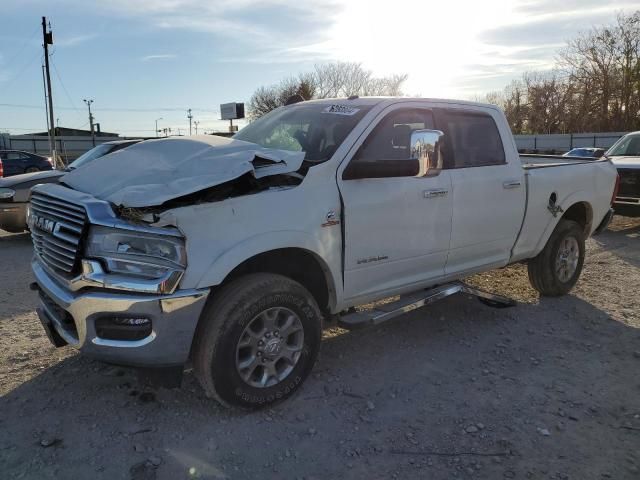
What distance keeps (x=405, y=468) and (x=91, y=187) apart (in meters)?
2.52

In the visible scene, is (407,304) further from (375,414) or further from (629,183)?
(629,183)

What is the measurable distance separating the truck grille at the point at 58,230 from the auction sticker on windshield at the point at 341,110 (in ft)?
6.82

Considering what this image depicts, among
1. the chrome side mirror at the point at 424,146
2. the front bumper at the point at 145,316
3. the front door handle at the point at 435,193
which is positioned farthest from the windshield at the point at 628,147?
the front bumper at the point at 145,316

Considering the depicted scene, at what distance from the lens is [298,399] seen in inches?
144

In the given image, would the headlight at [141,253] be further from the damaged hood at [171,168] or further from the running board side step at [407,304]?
the running board side step at [407,304]

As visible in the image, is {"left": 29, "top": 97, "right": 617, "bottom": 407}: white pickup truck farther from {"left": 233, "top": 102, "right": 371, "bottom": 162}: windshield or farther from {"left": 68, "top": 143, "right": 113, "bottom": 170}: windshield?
{"left": 68, "top": 143, "right": 113, "bottom": 170}: windshield

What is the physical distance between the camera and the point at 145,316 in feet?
9.66

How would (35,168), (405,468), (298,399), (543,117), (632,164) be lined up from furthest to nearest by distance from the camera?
(543,117) < (35,168) < (632,164) < (298,399) < (405,468)

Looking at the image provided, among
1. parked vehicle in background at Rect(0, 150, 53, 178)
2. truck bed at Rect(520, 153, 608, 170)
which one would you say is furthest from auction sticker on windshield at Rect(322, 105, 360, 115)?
parked vehicle in background at Rect(0, 150, 53, 178)

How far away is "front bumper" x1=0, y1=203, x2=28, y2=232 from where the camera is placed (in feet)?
27.9

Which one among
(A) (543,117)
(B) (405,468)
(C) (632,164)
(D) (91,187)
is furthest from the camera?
(A) (543,117)

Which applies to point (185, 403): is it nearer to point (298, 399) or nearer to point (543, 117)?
point (298, 399)

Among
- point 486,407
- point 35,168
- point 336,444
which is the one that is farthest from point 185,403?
point 35,168

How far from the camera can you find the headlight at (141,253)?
2943 millimetres
